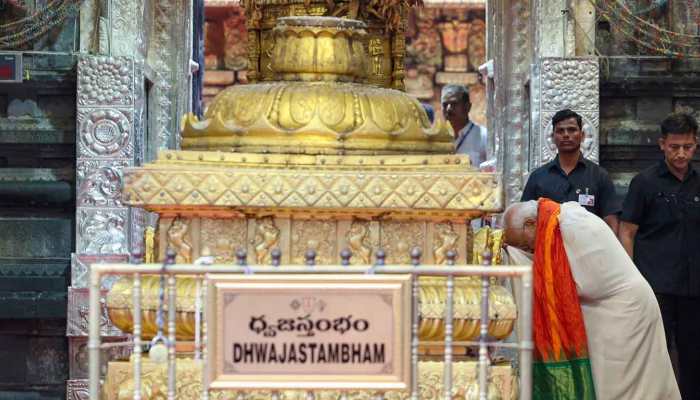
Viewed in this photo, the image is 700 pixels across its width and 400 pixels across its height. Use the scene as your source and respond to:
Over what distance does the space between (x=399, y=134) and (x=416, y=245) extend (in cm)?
46

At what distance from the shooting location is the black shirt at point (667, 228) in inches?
363

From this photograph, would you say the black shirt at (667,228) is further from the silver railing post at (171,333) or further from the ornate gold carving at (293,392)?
the silver railing post at (171,333)

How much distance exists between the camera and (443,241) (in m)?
6.24

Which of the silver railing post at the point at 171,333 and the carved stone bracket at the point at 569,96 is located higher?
the carved stone bracket at the point at 569,96

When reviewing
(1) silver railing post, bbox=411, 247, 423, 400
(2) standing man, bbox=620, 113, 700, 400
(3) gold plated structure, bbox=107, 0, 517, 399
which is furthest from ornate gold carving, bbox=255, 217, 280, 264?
(2) standing man, bbox=620, 113, 700, 400

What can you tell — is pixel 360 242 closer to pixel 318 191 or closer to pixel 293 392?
pixel 318 191

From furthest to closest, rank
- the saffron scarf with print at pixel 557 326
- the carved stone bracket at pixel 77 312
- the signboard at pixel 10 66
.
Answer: the signboard at pixel 10 66, the carved stone bracket at pixel 77 312, the saffron scarf with print at pixel 557 326

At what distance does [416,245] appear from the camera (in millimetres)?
6230

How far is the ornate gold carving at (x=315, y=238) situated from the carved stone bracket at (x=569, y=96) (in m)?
5.98

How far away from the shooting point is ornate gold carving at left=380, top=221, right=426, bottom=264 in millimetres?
6219

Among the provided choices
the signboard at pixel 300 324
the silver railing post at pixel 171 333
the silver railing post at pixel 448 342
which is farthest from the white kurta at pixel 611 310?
the silver railing post at pixel 171 333

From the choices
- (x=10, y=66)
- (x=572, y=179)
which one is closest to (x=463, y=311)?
(x=572, y=179)

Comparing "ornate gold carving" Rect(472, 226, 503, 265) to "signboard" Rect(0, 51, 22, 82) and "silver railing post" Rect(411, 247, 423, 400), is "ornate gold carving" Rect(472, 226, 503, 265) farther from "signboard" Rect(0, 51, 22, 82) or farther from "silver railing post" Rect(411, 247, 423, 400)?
"signboard" Rect(0, 51, 22, 82)

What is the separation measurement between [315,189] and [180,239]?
0.53 metres
